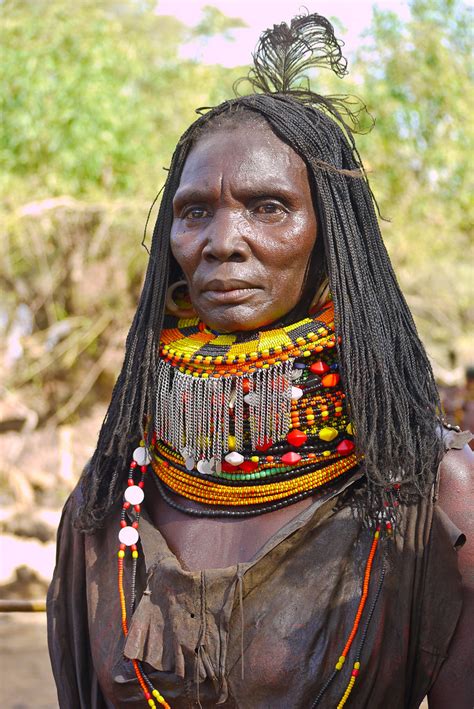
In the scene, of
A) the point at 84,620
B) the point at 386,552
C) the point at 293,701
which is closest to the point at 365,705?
the point at 293,701

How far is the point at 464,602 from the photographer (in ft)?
A: 5.79

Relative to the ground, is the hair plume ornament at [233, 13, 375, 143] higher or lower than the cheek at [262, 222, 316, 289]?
higher

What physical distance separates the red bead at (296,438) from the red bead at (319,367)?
4.8 inches

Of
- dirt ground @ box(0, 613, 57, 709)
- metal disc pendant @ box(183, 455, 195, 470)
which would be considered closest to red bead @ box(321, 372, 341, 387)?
metal disc pendant @ box(183, 455, 195, 470)

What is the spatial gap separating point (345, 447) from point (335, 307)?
0.27 m

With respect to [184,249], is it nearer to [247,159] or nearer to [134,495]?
[247,159]

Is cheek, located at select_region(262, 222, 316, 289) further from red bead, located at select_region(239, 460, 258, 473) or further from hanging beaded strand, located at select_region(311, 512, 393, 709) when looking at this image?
hanging beaded strand, located at select_region(311, 512, 393, 709)

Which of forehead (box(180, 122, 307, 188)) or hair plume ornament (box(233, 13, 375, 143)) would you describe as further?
hair plume ornament (box(233, 13, 375, 143))

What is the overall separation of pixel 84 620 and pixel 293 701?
55 cm

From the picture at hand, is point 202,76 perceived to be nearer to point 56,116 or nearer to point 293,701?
point 56,116

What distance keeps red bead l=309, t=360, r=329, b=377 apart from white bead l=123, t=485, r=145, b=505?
47cm

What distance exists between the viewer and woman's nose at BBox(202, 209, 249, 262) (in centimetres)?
185

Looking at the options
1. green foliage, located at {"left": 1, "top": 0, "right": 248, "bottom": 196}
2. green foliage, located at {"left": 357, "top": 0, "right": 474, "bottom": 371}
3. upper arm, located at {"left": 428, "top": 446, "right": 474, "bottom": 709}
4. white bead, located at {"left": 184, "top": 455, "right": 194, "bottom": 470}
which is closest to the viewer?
upper arm, located at {"left": 428, "top": 446, "right": 474, "bottom": 709}

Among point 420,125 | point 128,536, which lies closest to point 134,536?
point 128,536
